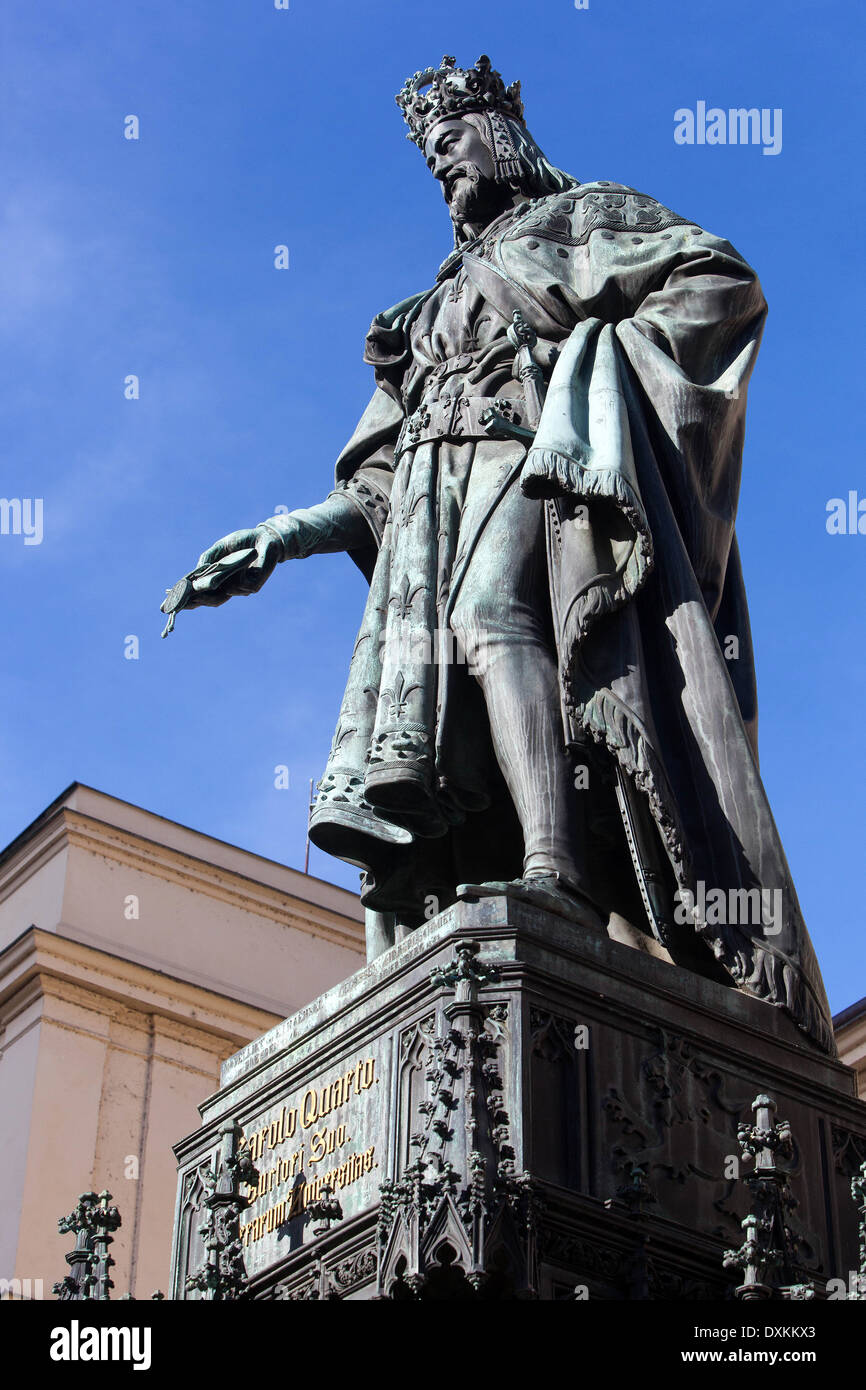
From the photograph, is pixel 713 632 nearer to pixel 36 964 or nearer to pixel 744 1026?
pixel 744 1026

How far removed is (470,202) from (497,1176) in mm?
6201

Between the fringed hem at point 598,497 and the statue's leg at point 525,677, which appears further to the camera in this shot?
the fringed hem at point 598,497

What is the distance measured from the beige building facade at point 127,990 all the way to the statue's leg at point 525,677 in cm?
1464

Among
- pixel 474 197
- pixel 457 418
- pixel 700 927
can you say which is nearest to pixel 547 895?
pixel 700 927

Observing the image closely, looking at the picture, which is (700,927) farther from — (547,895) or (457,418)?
(457,418)

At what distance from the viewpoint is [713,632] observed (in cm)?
1021

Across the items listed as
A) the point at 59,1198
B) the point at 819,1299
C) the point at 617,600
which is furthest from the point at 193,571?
the point at 59,1198

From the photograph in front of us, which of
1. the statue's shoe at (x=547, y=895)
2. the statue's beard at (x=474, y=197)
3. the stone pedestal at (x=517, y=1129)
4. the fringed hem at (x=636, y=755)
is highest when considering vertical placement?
the statue's beard at (x=474, y=197)

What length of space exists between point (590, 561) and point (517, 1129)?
292 centimetres

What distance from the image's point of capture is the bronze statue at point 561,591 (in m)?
9.63

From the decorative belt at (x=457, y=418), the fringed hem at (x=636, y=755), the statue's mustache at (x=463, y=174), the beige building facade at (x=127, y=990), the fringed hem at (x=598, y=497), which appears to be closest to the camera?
the fringed hem at (x=636, y=755)

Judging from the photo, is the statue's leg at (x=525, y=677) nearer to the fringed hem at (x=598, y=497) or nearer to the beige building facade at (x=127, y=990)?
the fringed hem at (x=598, y=497)

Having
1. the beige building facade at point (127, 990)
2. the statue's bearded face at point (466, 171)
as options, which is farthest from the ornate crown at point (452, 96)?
the beige building facade at point (127, 990)

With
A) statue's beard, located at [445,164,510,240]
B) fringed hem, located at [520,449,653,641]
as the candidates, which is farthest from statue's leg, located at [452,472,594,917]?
statue's beard, located at [445,164,510,240]
